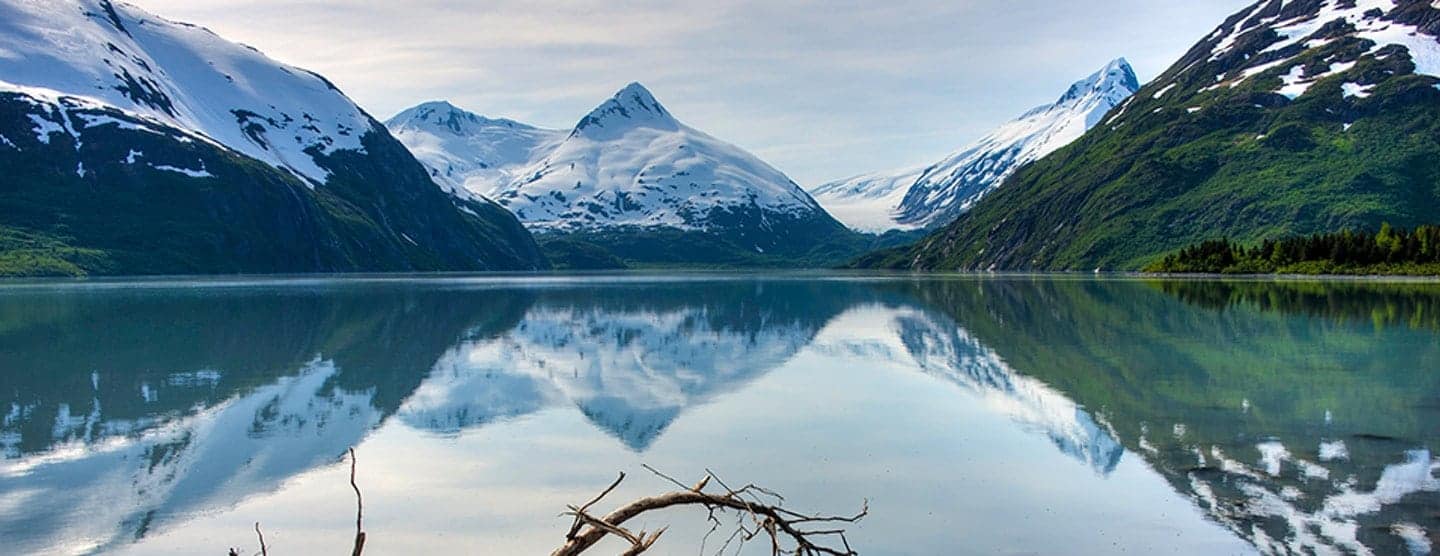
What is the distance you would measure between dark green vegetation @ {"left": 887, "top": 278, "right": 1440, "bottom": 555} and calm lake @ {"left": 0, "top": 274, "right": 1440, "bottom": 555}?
141mm

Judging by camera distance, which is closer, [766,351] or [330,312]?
[766,351]

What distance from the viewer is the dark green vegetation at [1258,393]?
19.4 metres

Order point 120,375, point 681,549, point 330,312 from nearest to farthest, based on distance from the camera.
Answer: point 681,549 → point 120,375 → point 330,312

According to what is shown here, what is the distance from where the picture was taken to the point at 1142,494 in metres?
20.4

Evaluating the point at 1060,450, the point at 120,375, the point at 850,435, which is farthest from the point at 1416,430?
the point at 120,375

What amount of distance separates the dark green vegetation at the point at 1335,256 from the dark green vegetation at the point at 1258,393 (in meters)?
78.5

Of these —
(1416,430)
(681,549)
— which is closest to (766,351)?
(1416,430)

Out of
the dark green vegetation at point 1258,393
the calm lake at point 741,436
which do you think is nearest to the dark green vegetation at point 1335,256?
the dark green vegetation at point 1258,393

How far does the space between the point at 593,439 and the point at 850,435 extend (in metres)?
6.74

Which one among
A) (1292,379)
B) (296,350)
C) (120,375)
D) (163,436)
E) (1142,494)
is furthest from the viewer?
(296,350)

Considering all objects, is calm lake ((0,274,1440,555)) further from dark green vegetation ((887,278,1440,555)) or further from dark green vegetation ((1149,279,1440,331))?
dark green vegetation ((1149,279,1440,331))

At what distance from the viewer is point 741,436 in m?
28.1

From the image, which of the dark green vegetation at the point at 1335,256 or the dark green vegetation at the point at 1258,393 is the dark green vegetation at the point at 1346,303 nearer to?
the dark green vegetation at the point at 1258,393

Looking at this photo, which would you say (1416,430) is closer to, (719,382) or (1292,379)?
(1292,379)
